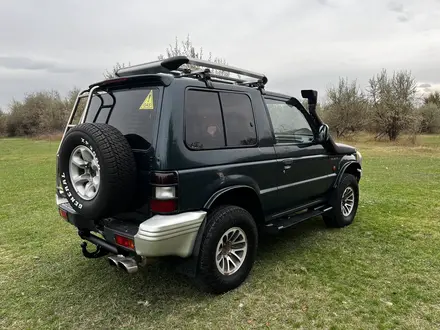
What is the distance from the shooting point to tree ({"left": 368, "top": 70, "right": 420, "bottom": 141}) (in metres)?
27.8

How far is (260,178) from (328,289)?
4.09 ft

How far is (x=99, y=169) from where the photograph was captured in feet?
8.71

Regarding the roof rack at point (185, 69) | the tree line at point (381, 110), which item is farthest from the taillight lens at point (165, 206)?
the tree line at point (381, 110)

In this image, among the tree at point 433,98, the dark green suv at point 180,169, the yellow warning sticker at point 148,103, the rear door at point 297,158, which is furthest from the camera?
the tree at point 433,98

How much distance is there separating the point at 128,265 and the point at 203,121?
1.40 metres

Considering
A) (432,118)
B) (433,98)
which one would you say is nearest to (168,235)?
(432,118)

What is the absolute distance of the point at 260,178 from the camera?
11.4 feet

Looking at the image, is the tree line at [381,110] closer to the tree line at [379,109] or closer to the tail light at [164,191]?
the tree line at [379,109]

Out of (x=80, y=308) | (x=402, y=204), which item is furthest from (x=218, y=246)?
(x=402, y=204)

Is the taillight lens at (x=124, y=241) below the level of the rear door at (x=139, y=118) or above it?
below

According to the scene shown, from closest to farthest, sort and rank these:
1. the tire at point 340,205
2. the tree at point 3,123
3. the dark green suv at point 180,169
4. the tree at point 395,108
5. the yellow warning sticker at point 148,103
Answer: the dark green suv at point 180,169, the yellow warning sticker at point 148,103, the tire at point 340,205, the tree at point 395,108, the tree at point 3,123

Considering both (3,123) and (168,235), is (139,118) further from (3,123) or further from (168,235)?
(3,123)

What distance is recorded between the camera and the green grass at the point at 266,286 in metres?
2.79

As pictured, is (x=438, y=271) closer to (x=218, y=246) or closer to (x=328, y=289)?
(x=328, y=289)
